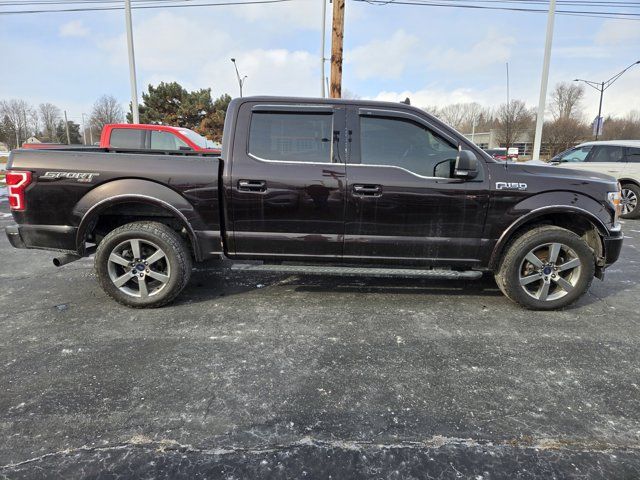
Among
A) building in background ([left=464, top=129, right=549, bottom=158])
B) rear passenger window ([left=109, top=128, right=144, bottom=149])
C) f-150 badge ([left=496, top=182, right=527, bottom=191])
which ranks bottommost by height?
f-150 badge ([left=496, top=182, right=527, bottom=191])

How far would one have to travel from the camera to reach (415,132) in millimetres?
3791

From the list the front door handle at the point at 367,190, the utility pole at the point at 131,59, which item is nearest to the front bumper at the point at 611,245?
the front door handle at the point at 367,190

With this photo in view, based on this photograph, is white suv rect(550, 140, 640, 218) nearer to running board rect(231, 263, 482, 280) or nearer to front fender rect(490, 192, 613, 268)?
front fender rect(490, 192, 613, 268)

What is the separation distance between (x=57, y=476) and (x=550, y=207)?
13.5ft

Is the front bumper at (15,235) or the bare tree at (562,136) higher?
the bare tree at (562,136)

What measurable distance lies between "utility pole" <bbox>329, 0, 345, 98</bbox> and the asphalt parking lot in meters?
8.31

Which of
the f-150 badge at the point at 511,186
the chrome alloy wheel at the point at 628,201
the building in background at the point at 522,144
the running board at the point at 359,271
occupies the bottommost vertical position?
the running board at the point at 359,271

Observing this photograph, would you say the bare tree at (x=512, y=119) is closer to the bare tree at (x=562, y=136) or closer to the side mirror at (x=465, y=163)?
the bare tree at (x=562, y=136)

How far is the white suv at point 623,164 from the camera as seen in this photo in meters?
9.70

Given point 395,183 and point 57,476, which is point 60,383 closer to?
point 57,476

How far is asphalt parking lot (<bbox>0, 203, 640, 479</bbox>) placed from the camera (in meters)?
2.07

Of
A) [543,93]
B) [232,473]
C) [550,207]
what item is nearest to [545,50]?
[543,93]

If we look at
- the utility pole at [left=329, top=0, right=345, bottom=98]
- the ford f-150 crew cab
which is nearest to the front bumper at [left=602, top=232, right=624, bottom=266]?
the ford f-150 crew cab

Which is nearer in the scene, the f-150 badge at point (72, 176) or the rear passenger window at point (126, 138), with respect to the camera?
the f-150 badge at point (72, 176)
